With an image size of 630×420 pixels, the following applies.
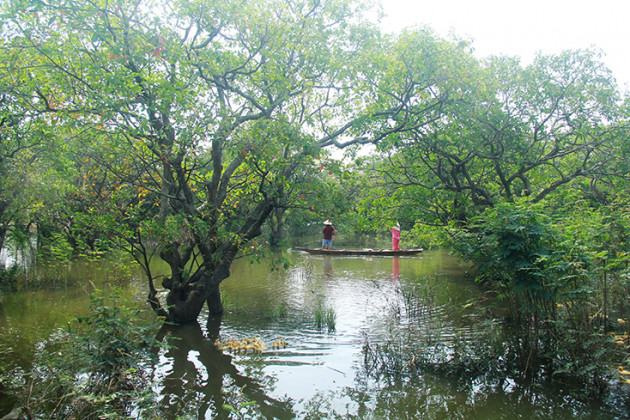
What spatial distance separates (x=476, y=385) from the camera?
521 centimetres

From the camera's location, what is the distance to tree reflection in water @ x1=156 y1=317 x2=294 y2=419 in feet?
15.9

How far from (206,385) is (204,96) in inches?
215

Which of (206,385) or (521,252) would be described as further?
(206,385)

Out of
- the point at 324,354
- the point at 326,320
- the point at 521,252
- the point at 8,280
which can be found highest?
the point at 521,252

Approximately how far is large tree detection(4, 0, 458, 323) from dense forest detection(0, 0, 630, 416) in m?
0.04

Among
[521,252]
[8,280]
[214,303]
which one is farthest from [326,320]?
[8,280]

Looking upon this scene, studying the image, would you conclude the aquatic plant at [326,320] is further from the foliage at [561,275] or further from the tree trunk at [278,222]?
the foliage at [561,275]

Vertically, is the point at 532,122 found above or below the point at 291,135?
above

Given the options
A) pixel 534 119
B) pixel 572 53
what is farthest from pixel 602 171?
pixel 572 53

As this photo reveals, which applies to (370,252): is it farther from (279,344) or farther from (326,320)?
(279,344)

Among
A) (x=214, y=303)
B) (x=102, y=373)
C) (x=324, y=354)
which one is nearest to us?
(x=102, y=373)

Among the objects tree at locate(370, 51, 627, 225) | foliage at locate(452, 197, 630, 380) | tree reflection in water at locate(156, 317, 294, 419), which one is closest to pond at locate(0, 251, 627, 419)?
tree reflection in water at locate(156, 317, 294, 419)

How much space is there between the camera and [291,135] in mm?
6953

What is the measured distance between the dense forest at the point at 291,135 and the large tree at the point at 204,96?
0.14 ft
